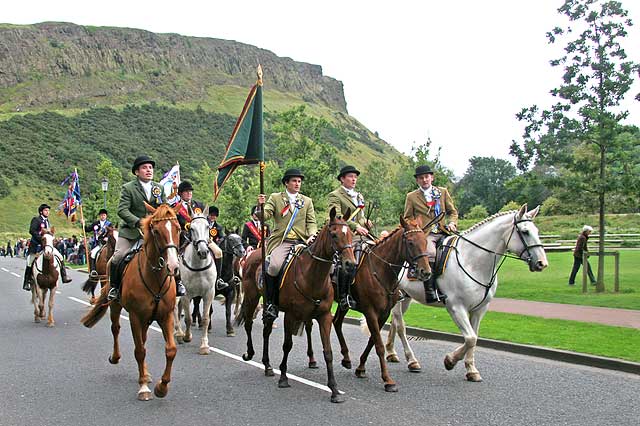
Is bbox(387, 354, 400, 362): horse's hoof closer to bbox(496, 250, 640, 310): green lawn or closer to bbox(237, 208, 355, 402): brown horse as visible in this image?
bbox(237, 208, 355, 402): brown horse

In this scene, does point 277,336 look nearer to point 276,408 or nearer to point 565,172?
point 276,408

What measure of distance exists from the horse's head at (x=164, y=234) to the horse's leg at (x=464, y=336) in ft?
13.9

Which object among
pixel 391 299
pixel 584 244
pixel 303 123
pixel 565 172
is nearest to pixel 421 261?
pixel 391 299

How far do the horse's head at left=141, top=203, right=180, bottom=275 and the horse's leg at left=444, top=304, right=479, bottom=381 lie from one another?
4.22m

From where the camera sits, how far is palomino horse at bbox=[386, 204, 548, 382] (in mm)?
9023

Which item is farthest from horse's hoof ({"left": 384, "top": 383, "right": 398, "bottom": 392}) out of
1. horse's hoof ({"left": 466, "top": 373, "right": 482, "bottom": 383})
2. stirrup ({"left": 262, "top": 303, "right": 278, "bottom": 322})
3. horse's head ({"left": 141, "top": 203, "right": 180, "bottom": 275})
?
horse's head ({"left": 141, "top": 203, "right": 180, "bottom": 275})

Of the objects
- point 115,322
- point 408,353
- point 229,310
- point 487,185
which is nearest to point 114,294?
point 115,322

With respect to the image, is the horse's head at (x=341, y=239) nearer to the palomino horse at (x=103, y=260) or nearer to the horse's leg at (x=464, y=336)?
the horse's leg at (x=464, y=336)

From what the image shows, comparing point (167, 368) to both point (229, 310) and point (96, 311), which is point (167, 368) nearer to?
point (96, 311)

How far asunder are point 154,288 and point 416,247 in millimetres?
3637

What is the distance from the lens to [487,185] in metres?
96.8

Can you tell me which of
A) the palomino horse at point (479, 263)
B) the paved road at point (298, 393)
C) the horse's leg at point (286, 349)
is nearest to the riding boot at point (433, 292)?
the palomino horse at point (479, 263)

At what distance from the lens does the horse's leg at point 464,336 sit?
8.70m

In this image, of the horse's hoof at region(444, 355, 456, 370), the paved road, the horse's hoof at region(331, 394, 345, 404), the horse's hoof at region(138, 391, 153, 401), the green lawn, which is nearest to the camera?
the paved road
